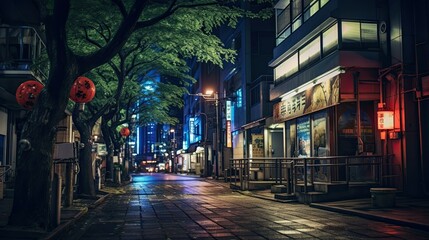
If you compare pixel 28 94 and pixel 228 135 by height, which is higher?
pixel 228 135

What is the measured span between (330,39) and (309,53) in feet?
9.42

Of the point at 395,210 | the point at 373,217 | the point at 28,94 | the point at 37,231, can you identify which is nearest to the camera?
the point at 37,231

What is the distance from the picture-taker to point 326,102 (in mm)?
20719

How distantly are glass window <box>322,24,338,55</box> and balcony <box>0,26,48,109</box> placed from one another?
13.2m

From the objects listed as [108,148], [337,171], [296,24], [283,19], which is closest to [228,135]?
[108,148]

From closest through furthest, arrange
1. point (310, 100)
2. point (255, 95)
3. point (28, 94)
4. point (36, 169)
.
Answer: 1. point (36, 169)
2. point (28, 94)
3. point (310, 100)
4. point (255, 95)

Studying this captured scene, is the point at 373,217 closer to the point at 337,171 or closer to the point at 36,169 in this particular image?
the point at 337,171

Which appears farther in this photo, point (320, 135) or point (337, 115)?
point (320, 135)

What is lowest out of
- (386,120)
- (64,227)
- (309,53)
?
(64,227)

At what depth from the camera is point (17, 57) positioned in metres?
18.7

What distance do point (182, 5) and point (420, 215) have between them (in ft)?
30.7

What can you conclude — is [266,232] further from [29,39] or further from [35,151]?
[29,39]

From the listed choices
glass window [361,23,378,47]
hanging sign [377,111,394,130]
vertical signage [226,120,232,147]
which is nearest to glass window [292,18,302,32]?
glass window [361,23,378,47]

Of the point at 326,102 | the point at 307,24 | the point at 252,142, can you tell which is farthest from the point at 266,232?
the point at 252,142
